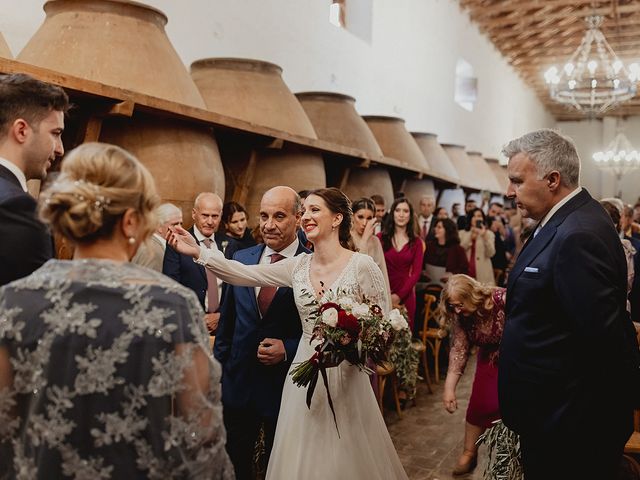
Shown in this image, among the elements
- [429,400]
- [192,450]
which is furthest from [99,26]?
[429,400]

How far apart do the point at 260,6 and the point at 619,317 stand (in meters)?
6.27

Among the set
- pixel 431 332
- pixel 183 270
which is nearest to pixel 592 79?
pixel 431 332

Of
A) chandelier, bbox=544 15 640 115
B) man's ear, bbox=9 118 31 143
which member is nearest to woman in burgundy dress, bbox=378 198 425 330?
man's ear, bbox=9 118 31 143

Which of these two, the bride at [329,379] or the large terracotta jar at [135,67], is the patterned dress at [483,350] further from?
the large terracotta jar at [135,67]

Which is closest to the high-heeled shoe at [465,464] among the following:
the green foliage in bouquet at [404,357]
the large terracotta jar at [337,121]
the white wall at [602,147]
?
the green foliage in bouquet at [404,357]

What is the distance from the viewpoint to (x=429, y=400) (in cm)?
561

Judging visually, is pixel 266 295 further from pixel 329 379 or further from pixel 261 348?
pixel 329 379

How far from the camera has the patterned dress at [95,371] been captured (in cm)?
142

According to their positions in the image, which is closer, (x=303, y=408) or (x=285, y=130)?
(x=303, y=408)

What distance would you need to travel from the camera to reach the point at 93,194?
1428mm

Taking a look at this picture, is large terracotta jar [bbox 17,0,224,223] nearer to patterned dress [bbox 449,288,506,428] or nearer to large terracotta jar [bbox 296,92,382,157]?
patterned dress [bbox 449,288,506,428]

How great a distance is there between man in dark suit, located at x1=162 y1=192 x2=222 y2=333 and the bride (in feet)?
3.54

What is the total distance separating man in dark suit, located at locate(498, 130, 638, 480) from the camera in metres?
2.07

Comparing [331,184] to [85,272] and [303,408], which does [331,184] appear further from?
[85,272]
